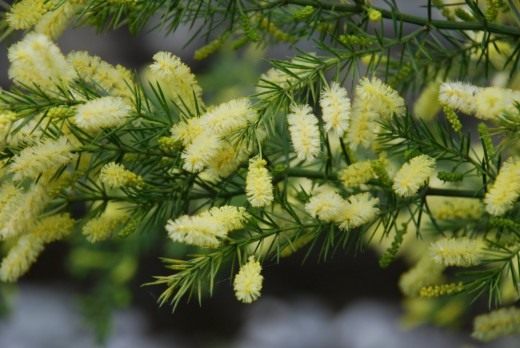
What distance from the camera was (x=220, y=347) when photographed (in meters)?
3.10

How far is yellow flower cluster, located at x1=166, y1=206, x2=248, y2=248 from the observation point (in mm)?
944

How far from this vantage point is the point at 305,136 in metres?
0.98

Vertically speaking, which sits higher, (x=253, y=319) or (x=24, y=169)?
(x=24, y=169)

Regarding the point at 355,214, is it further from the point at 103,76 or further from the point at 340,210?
the point at 103,76

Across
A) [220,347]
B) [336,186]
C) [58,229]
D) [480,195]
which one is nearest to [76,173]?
[58,229]

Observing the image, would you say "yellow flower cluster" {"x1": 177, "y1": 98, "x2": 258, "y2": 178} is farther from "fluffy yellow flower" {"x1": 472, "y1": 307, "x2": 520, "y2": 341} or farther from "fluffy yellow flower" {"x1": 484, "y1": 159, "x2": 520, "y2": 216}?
"fluffy yellow flower" {"x1": 472, "y1": 307, "x2": 520, "y2": 341}

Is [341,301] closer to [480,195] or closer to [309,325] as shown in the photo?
[309,325]

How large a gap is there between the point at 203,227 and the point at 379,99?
0.27m

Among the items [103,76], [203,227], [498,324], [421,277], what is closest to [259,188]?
[203,227]

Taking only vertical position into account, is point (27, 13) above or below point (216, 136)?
above

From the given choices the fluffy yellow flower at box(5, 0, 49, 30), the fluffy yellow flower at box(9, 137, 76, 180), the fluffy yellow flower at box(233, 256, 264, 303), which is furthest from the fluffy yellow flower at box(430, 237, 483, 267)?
the fluffy yellow flower at box(5, 0, 49, 30)

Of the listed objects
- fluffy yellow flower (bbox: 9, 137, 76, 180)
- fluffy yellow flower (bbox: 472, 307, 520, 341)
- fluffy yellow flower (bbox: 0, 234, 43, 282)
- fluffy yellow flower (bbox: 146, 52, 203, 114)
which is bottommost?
fluffy yellow flower (bbox: 472, 307, 520, 341)

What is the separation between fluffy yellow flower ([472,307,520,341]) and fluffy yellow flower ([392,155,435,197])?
0.42 metres

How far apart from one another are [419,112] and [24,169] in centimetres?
65
